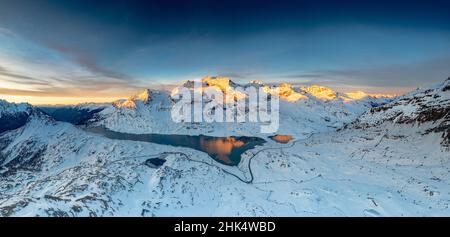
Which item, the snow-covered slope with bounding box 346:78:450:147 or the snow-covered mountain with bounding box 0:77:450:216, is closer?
the snow-covered mountain with bounding box 0:77:450:216

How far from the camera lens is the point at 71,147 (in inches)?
5679

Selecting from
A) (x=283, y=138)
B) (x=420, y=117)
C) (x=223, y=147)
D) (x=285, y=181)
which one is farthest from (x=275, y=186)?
(x=283, y=138)

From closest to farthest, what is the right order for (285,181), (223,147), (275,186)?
(275,186) < (285,181) < (223,147)

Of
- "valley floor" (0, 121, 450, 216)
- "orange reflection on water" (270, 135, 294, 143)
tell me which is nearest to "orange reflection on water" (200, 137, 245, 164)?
"valley floor" (0, 121, 450, 216)

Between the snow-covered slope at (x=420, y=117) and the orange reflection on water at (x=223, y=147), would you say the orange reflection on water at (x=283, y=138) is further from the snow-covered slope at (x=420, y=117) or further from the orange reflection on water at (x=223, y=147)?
the snow-covered slope at (x=420, y=117)

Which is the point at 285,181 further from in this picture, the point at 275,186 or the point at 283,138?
the point at 283,138

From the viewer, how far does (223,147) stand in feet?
467

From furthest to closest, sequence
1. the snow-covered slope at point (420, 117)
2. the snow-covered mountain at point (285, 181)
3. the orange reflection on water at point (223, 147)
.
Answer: the orange reflection on water at point (223, 147)
the snow-covered slope at point (420, 117)
the snow-covered mountain at point (285, 181)

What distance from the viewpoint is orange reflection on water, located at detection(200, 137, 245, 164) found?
11489 cm

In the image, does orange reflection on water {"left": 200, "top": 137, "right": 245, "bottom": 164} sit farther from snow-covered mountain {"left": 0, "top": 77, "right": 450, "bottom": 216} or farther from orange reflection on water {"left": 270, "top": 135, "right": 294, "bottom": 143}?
orange reflection on water {"left": 270, "top": 135, "right": 294, "bottom": 143}

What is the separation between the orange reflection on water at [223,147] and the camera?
377ft

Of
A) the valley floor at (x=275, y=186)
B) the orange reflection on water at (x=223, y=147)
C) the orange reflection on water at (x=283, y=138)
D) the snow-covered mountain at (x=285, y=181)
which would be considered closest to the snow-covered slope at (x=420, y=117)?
the snow-covered mountain at (x=285, y=181)

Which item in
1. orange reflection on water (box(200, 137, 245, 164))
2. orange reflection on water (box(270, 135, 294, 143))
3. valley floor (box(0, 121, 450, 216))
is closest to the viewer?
valley floor (box(0, 121, 450, 216))
